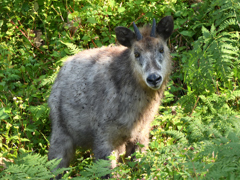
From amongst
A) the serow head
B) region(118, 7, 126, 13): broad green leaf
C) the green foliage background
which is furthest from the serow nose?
region(118, 7, 126, 13): broad green leaf

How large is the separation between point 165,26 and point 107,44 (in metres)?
2.48

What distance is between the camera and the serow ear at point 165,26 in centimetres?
531

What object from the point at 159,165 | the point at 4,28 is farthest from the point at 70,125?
the point at 4,28

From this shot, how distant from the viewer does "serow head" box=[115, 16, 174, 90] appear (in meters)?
4.71

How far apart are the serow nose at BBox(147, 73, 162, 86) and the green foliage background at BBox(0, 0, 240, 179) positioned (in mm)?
676

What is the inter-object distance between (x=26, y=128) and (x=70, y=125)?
3.56 ft

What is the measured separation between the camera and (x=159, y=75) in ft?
15.3

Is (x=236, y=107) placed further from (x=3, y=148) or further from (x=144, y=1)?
(x=3, y=148)

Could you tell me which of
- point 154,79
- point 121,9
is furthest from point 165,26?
point 121,9

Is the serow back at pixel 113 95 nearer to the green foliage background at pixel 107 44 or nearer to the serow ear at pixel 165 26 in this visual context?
the serow ear at pixel 165 26

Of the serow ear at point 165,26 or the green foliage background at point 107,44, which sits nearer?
the serow ear at point 165,26

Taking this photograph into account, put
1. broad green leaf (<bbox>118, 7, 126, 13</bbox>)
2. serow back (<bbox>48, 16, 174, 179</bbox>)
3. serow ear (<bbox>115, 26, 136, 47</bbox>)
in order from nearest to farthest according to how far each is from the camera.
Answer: serow back (<bbox>48, 16, 174, 179</bbox>), serow ear (<bbox>115, 26, 136, 47</bbox>), broad green leaf (<bbox>118, 7, 126, 13</bbox>)

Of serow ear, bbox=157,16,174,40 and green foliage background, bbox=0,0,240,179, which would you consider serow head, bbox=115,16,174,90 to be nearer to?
serow ear, bbox=157,16,174,40

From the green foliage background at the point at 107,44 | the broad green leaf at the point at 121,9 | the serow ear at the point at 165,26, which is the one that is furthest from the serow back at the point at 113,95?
the broad green leaf at the point at 121,9
